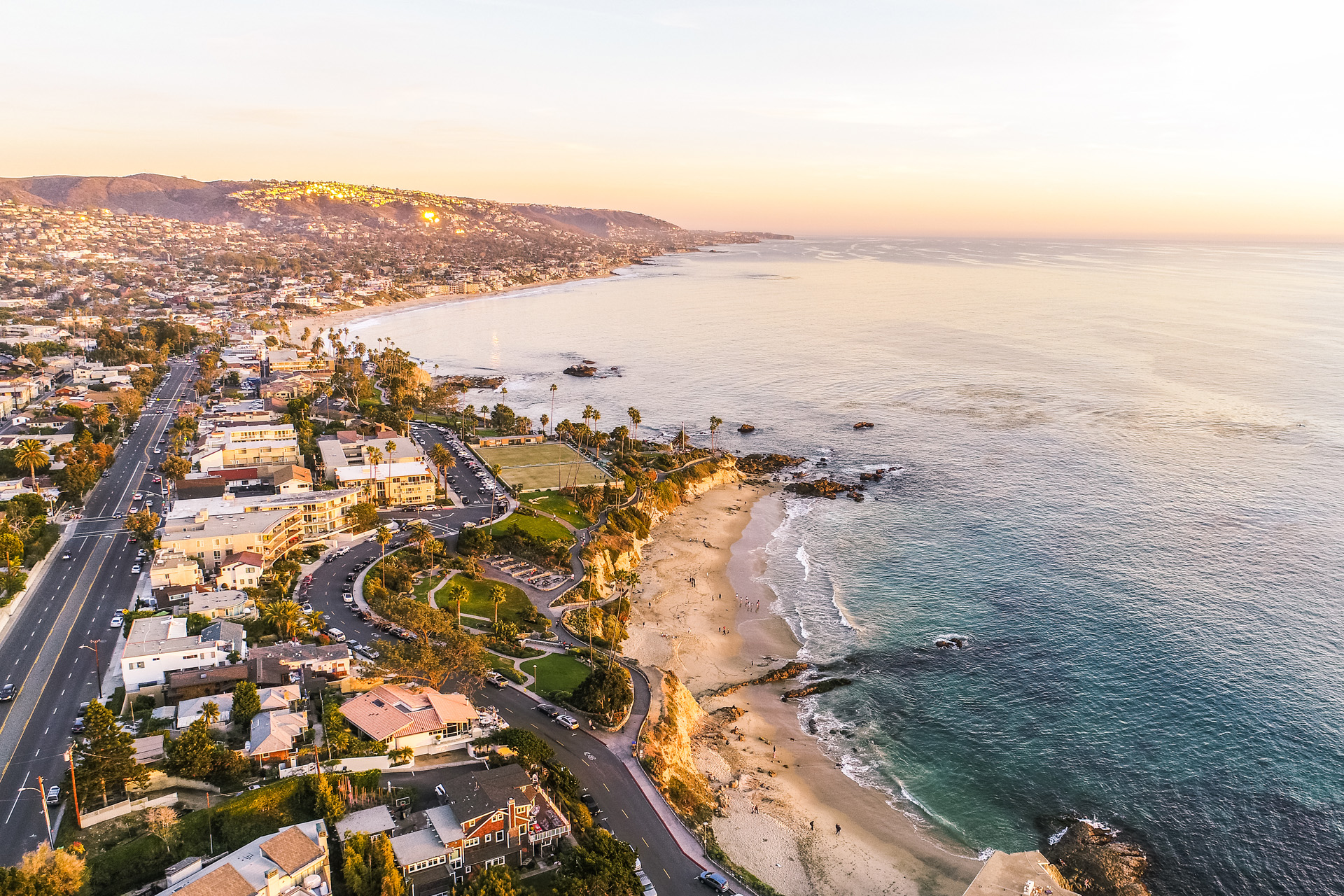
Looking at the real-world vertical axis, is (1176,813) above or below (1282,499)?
below

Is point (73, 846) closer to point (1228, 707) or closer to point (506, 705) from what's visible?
point (506, 705)

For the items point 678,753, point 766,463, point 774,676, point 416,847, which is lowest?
point 774,676

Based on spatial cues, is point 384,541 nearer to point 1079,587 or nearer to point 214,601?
point 214,601

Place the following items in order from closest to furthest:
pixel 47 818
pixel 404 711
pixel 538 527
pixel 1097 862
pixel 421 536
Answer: pixel 47 818
pixel 1097 862
pixel 404 711
pixel 421 536
pixel 538 527

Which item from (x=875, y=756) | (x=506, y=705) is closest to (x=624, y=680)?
(x=506, y=705)

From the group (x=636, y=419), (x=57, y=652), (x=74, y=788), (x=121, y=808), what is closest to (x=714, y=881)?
(x=121, y=808)

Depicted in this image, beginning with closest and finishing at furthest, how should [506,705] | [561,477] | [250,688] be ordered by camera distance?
1. [250,688]
2. [506,705]
3. [561,477]

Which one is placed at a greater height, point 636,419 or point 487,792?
point 636,419
